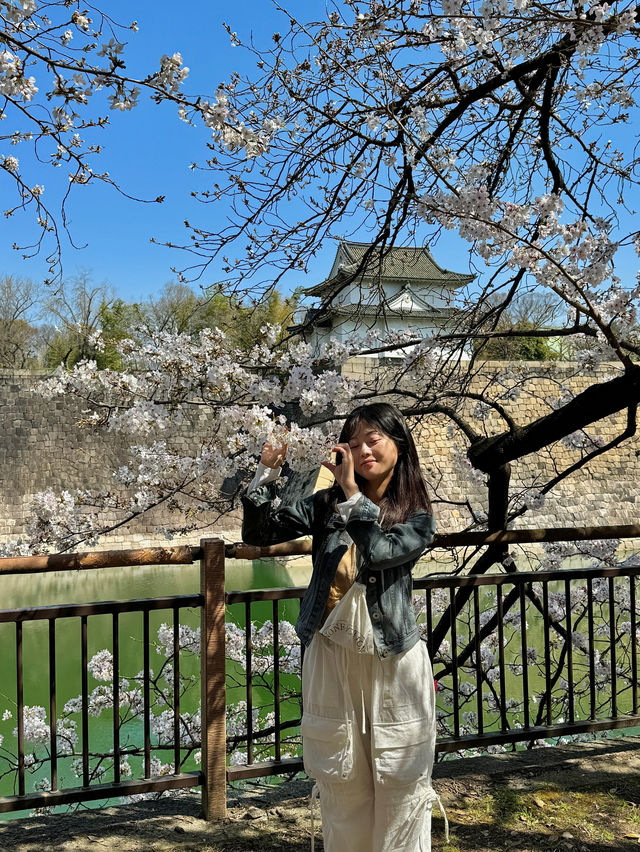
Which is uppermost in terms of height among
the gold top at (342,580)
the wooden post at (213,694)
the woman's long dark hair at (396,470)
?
the woman's long dark hair at (396,470)

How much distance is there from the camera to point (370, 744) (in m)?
1.46

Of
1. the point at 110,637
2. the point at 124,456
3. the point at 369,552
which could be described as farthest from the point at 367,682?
the point at 124,456

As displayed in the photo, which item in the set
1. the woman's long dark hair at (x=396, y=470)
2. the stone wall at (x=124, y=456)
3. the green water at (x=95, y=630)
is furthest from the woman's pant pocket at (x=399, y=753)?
the stone wall at (x=124, y=456)

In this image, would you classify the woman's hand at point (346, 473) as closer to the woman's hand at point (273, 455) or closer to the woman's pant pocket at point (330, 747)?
the woman's hand at point (273, 455)

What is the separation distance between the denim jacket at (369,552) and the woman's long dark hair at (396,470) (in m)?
0.04

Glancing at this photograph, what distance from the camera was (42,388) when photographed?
13.0 feet

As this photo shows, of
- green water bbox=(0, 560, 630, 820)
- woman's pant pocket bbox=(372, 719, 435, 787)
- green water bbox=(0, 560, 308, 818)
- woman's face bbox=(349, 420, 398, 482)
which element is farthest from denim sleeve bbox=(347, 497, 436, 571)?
green water bbox=(0, 560, 630, 820)

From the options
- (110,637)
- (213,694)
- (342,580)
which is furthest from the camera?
(110,637)

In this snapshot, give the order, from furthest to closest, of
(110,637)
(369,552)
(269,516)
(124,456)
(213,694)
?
(124,456) < (110,637) < (213,694) < (269,516) < (369,552)

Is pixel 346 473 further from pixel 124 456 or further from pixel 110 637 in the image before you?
pixel 124 456

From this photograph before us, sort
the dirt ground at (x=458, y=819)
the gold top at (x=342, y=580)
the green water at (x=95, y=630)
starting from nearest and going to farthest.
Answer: the gold top at (x=342, y=580)
the dirt ground at (x=458, y=819)
the green water at (x=95, y=630)

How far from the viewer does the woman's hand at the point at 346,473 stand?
1.46m

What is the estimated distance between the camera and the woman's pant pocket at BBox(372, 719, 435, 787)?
1.43m

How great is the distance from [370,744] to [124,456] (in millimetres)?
14794
